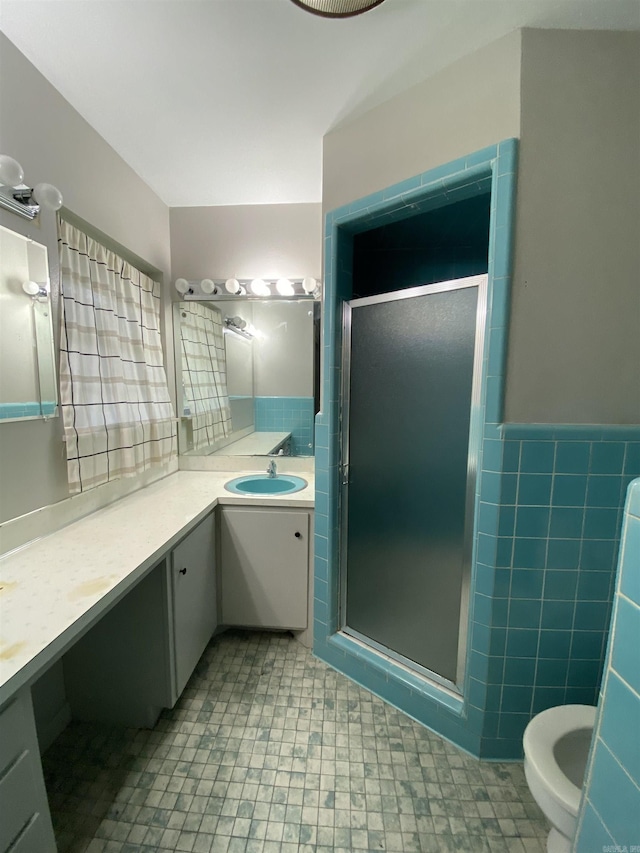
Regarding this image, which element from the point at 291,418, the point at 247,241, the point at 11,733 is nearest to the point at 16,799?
the point at 11,733

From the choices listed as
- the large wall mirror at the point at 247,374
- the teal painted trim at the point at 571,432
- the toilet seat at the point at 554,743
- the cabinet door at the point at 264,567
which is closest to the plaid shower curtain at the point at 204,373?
the large wall mirror at the point at 247,374

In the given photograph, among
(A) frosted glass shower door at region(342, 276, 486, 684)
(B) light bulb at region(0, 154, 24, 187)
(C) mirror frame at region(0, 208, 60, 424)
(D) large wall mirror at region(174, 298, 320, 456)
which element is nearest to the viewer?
(B) light bulb at region(0, 154, 24, 187)

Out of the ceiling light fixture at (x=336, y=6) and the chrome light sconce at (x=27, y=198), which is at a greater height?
the ceiling light fixture at (x=336, y=6)

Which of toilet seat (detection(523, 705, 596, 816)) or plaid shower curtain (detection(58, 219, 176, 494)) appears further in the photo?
plaid shower curtain (detection(58, 219, 176, 494))

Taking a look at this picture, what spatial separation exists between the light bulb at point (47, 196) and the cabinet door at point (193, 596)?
1361 mm

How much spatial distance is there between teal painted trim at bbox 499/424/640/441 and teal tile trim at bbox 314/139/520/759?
2.4 inches

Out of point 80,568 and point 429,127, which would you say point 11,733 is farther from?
point 429,127

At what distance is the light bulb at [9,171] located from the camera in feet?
3.30

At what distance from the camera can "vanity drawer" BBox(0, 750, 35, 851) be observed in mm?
701

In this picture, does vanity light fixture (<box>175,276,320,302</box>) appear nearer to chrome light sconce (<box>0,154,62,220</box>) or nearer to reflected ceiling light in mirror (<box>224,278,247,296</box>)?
reflected ceiling light in mirror (<box>224,278,247,296</box>)

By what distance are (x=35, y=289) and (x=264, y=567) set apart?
5.23 ft

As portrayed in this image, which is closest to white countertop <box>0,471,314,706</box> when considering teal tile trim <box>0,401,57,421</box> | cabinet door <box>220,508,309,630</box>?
cabinet door <box>220,508,309,630</box>

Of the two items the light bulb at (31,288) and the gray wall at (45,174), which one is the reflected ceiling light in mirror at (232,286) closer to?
the gray wall at (45,174)

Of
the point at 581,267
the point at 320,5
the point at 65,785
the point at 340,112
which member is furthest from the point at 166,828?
the point at 340,112
